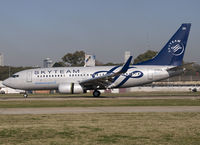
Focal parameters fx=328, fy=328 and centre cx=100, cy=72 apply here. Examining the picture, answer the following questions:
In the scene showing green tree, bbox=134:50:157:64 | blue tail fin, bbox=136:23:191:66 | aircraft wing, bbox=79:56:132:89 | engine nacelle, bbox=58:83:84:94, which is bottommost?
engine nacelle, bbox=58:83:84:94

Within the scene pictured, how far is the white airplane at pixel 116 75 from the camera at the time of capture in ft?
123

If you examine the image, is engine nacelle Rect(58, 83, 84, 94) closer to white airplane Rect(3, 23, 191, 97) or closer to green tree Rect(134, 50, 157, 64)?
white airplane Rect(3, 23, 191, 97)

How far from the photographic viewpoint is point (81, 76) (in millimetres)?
38219

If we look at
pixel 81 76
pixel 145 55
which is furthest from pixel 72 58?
pixel 81 76

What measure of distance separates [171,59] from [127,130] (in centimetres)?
2716

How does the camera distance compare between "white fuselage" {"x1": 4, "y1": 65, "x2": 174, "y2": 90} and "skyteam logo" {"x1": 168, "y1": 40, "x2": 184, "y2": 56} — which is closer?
"white fuselage" {"x1": 4, "y1": 65, "x2": 174, "y2": 90}

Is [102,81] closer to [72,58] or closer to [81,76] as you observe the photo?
[81,76]

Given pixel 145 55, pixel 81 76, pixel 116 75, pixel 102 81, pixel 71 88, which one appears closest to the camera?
pixel 71 88

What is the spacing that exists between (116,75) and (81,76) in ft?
14.2

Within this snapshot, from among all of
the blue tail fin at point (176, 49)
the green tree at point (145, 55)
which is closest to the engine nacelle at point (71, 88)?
the blue tail fin at point (176, 49)

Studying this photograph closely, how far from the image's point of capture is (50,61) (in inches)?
4060

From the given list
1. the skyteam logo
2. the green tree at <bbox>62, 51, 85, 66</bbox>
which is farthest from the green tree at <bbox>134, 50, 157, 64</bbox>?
the skyteam logo

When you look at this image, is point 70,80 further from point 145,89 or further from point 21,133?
point 145,89

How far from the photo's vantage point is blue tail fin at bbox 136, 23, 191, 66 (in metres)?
38.5
